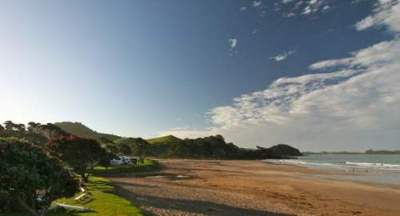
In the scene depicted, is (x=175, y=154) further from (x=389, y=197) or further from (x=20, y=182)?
(x=20, y=182)

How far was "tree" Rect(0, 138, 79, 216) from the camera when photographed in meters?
11.2

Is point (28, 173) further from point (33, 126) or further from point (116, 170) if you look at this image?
point (33, 126)

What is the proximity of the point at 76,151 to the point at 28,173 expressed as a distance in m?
27.2

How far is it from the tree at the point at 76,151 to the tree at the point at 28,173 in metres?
24.5

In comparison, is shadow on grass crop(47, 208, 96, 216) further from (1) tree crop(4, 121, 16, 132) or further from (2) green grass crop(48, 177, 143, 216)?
(1) tree crop(4, 121, 16, 132)

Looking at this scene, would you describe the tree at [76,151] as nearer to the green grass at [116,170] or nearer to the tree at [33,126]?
the green grass at [116,170]

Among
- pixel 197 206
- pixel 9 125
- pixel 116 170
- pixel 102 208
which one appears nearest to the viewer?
pixel 102 208

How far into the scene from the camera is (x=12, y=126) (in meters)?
122

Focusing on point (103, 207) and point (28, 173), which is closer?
point (28, 173)

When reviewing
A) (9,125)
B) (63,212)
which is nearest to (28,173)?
(63,212)

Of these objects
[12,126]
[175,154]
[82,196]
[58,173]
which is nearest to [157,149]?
[175,154]

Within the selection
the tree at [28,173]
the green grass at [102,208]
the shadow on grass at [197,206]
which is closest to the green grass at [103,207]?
the green grass at [102,208]

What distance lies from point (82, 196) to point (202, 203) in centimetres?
836

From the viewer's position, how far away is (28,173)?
1127 centimetres
